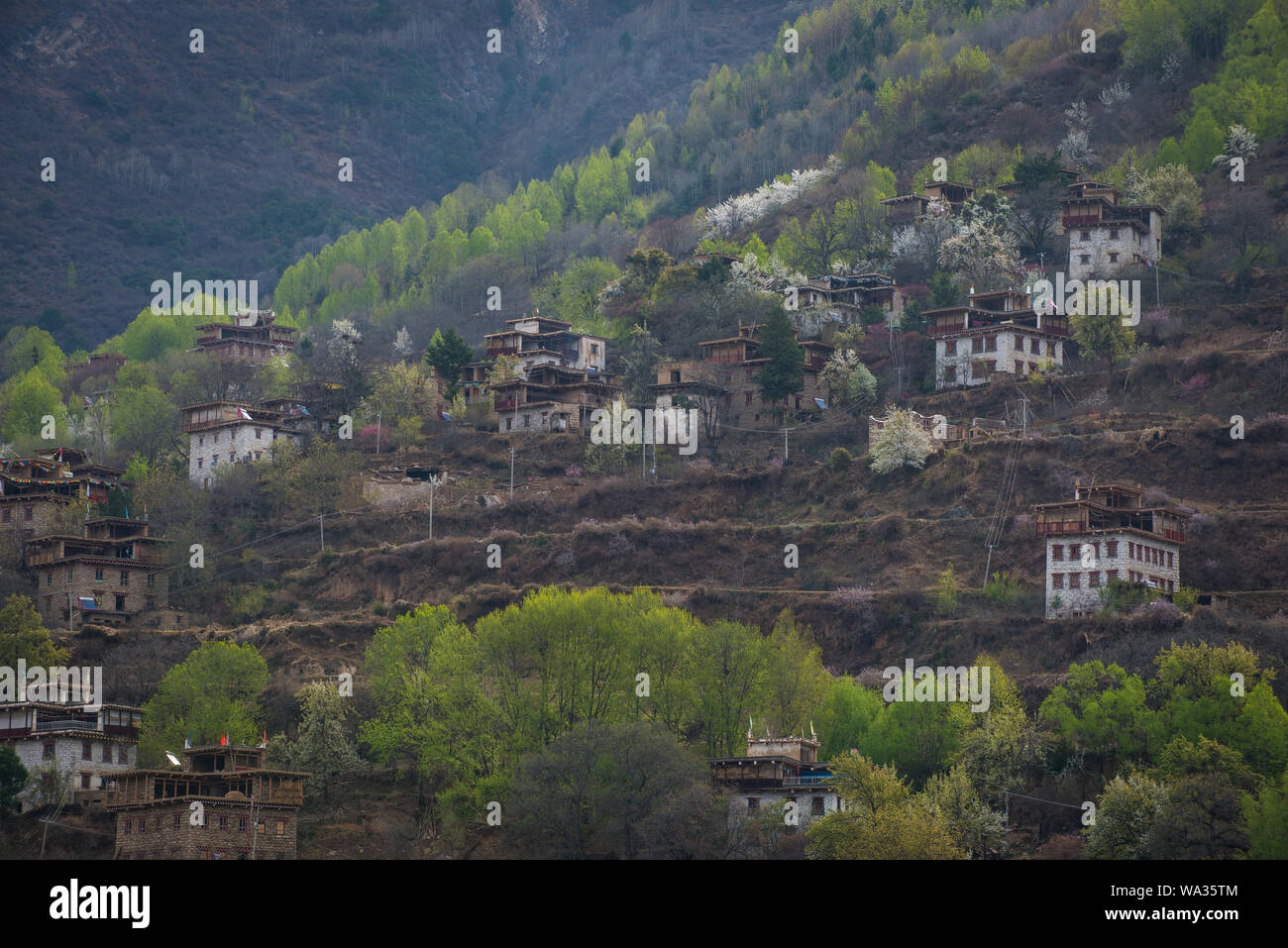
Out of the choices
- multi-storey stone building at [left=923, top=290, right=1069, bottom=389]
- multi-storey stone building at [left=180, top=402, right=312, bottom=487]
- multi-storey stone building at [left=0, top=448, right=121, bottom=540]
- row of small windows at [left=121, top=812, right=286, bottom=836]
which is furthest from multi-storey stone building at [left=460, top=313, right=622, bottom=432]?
row of small windows at [left=121, top=812, right=286, bottom=836]

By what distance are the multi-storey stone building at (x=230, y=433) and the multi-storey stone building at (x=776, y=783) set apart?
49.0 metres

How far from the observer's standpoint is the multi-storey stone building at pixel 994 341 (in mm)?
118938

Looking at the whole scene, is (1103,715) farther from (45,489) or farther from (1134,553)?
(45,489)

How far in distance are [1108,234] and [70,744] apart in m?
72.4

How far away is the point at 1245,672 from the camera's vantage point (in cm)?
8250

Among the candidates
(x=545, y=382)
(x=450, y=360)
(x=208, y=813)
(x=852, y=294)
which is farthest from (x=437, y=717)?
(x=852, y=294)

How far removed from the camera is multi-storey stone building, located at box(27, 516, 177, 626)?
108188 millimetres

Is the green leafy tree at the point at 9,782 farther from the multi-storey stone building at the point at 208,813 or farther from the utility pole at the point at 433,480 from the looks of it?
the utility pole at the point at 433,480

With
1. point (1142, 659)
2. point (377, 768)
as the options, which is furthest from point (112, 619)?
point (1142, 659)

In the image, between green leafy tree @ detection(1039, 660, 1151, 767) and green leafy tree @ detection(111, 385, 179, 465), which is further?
green leafy tree @ detection(111, 385, 179, 465)

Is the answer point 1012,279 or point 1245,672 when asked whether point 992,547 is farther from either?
point 1012,279

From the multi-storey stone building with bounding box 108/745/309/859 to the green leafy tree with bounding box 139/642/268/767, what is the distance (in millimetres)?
7178

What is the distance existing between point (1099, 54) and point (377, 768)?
99103mm

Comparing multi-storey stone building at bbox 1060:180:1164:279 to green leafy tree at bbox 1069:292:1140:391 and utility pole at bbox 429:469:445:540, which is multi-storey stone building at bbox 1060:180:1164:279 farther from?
utility pole at bbox 429:469:445:540
